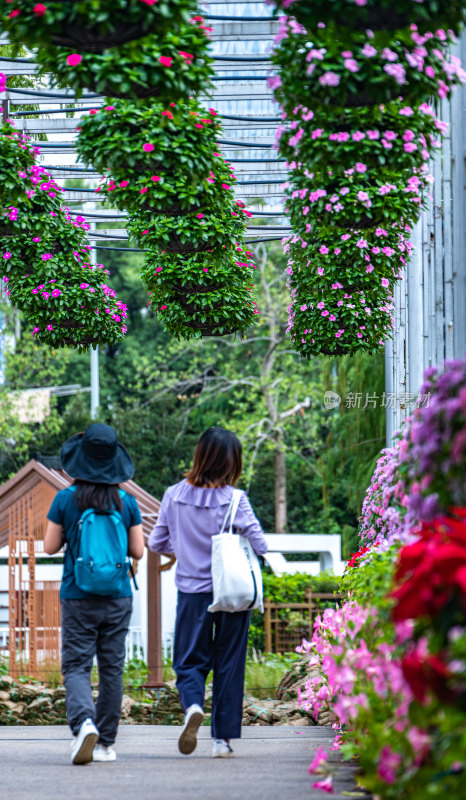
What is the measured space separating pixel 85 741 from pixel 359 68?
2967 millimetres

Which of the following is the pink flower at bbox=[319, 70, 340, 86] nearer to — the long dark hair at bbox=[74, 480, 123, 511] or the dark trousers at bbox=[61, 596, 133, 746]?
the long dark hair at bbox=[74, 480, 123, 511]

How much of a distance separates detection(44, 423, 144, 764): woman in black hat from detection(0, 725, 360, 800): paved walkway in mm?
269

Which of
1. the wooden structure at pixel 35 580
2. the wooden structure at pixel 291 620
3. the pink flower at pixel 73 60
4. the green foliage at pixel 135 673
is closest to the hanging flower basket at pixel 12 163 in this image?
the pink flower at pixel 73 60

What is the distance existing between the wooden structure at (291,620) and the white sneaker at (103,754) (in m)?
11.0

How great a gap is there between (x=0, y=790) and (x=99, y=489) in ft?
4.50

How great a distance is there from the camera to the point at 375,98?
3805mm

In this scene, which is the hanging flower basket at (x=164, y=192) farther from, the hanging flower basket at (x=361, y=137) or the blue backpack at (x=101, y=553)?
the blue backpack at (x=101, y=553)

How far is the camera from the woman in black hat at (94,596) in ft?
15.6

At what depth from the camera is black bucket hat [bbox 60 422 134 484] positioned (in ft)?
15.9

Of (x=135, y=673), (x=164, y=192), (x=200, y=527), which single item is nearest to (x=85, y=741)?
(x=200, y=527)

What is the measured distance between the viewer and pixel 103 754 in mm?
4832

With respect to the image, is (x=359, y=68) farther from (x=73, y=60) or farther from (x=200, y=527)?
(x=200, y=527)

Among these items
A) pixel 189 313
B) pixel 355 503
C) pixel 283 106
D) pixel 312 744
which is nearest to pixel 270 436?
pixel 355 503

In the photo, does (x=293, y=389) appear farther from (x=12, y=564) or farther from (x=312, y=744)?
(x=312, y=744)
